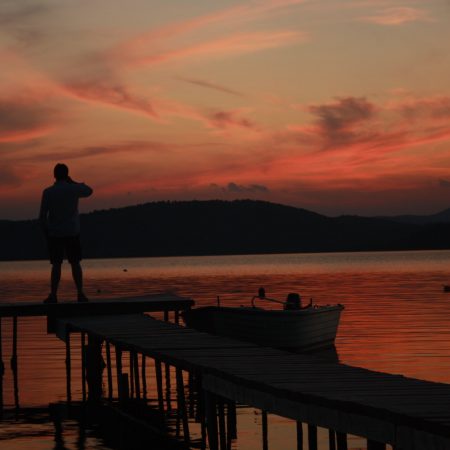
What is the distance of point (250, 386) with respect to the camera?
48.0 feet

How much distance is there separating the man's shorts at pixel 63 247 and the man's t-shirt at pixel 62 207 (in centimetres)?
11

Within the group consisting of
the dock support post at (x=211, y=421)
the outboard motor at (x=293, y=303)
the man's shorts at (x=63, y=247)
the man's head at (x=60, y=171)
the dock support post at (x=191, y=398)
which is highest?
the man's head at (x=60, y=171)

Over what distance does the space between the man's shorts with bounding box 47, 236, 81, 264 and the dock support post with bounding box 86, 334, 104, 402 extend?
4.03 metres

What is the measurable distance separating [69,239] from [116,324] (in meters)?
2.33

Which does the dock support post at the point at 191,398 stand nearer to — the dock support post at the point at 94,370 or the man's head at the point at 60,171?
the dock support post at the point at 94,370

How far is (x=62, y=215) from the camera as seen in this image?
24.1 metres

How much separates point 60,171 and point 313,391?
11.7m

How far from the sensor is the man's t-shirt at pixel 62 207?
937 inches

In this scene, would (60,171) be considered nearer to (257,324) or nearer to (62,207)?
(62,207)

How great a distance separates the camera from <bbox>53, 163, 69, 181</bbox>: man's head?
23812mm

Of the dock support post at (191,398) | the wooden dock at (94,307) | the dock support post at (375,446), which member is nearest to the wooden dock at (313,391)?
the dock support post at (375,446)

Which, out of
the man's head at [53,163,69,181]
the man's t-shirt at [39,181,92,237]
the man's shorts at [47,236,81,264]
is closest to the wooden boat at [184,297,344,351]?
the man's shorts at [47,236,81,264]

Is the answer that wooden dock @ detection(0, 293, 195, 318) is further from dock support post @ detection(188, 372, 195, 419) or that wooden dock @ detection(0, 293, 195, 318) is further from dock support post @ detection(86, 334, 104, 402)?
dock support post @ detection(188, 372, 195, 419)

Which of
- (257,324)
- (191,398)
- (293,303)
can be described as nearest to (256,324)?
(257,324)
